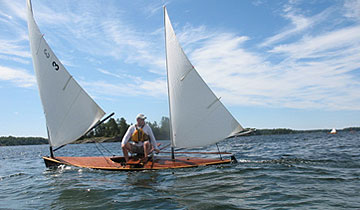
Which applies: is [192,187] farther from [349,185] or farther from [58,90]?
[58,90]

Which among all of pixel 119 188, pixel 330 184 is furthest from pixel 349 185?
pixel 119 188

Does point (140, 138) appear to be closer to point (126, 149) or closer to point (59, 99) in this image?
point (126, 149)

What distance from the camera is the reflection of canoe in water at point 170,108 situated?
10.3 meters

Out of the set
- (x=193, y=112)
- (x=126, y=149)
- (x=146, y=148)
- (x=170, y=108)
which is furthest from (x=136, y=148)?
(x=193, y=112)

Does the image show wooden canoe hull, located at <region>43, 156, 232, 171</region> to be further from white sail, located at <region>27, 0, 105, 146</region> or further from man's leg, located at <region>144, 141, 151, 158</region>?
white sail, located at <region>27, 0, 105, 146</region>

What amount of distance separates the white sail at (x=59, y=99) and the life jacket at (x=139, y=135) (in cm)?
210

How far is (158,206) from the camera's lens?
5.43m

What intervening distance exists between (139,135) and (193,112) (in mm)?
2260

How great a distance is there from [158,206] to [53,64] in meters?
8.12

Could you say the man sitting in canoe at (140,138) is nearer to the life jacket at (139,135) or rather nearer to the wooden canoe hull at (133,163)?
the life jacket at (139,135)

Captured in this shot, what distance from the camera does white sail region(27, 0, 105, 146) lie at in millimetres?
10797

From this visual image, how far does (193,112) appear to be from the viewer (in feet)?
33.9

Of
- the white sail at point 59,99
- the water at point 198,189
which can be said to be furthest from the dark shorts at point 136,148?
the white sail at point 59,99

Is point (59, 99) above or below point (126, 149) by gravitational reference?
above
